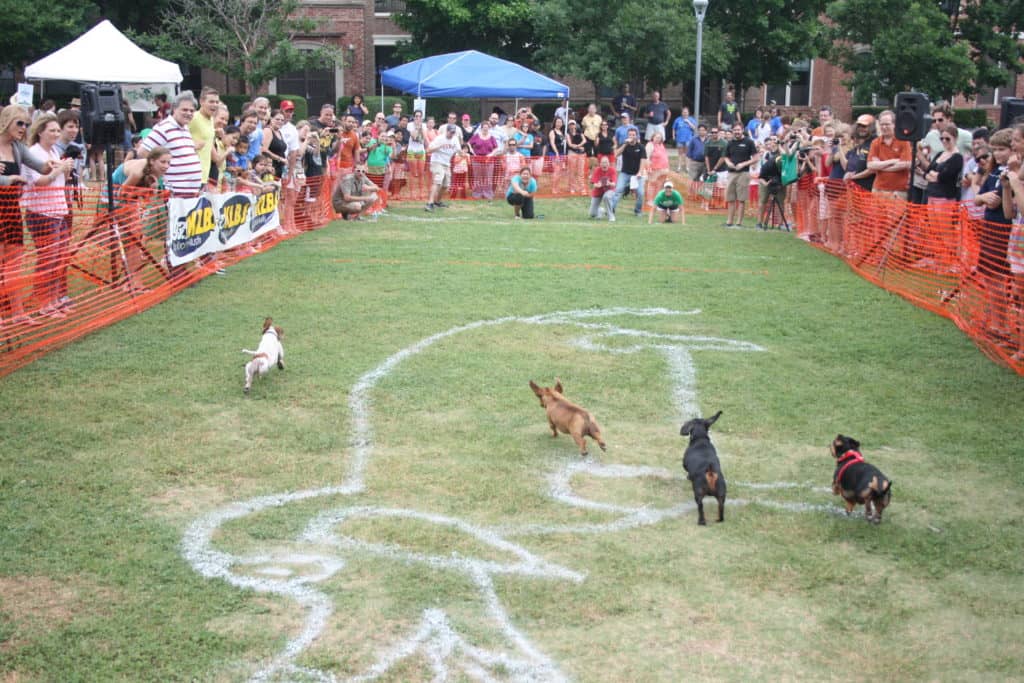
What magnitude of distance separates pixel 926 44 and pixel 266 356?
30574 mm

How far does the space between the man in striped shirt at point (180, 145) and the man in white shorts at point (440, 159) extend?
362 inches

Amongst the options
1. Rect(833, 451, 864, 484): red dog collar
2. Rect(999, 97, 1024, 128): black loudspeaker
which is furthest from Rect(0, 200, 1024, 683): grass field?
Rect(999, 97, 1024, 128): black loudspeaker

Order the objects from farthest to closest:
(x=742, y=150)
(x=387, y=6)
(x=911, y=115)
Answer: (x=387, y=6) < (x=742, y=150) < (x=911, y=115)

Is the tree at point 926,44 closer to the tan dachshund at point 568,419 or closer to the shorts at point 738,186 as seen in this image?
the shorts at point 738,186

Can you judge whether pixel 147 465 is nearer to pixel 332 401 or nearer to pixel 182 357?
pixel 332 401

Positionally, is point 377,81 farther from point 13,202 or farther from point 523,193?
point 13,202

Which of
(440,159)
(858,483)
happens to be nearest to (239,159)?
(440,159)

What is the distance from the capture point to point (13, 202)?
33.1ft

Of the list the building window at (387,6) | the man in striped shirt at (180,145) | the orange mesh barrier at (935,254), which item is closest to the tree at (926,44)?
the building window at (387,6)

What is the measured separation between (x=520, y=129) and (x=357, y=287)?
1494cm

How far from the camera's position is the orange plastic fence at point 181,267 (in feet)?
31.8

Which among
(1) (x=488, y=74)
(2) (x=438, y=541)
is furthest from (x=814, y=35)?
(2) (x=438, y=541)

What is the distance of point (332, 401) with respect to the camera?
808cm

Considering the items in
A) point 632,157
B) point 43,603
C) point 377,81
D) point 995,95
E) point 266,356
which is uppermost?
point 377,81
